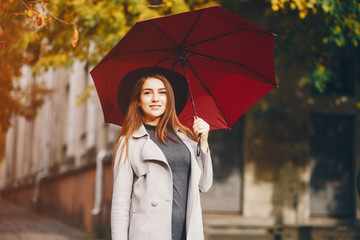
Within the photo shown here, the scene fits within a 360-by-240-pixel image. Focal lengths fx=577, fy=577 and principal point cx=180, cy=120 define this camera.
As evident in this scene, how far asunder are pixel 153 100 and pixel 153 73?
231 mm

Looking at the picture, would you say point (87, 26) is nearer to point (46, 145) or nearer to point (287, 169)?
point (287, 169)

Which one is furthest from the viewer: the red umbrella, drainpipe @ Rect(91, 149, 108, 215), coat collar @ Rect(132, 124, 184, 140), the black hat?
drainpipe @ Rect(91, 149, 108, 215)

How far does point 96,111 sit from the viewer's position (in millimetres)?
15367

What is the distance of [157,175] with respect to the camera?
11.5 feet

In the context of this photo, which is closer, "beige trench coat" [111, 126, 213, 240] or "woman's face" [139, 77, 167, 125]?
"beige trench coat" [111, 126, 213, 240]

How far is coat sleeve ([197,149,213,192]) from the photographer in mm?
3674

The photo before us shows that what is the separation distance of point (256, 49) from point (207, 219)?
696 centimetres

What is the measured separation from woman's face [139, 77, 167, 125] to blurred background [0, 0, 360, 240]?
→ 3803mm

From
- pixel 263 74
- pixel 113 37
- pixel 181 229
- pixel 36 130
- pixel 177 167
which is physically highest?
pixel 36 130

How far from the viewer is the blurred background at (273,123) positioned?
8328mm

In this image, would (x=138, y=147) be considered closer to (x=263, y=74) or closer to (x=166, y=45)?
(x=166, y=45)

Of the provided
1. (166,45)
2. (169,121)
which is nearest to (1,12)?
(166,45)

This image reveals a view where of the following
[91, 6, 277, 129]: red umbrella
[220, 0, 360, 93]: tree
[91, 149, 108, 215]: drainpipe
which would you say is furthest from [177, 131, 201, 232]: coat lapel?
[91, 149, 108, 215]: drainpipe

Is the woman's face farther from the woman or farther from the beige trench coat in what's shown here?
the beige trench coat
